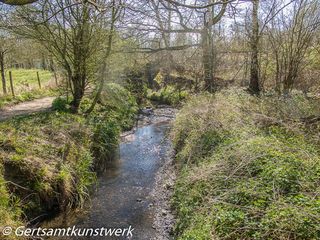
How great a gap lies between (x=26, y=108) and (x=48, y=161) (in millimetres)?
7041

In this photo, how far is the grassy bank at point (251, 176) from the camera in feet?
12.1

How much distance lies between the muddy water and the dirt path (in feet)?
12.9

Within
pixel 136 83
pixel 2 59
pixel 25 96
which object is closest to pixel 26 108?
pixel 25 96

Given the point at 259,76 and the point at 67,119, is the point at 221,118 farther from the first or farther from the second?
the point at 259,76

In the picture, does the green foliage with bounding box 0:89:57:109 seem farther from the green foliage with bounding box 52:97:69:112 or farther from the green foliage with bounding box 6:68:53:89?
the green foliage with bounding box 52:97:69:112

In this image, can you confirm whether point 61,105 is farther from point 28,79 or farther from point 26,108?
point 28,79

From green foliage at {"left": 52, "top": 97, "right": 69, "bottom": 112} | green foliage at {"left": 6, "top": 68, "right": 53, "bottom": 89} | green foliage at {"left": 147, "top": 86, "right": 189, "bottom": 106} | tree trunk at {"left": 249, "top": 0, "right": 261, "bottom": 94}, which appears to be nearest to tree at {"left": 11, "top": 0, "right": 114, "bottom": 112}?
green foliage at {"left": 52, "top": 97, "right": 69, "bottom": 112}

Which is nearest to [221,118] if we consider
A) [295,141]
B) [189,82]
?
[295,141]

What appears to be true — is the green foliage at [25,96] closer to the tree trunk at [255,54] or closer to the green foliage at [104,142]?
the green foliage at [104,142]

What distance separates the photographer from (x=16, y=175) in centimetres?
544

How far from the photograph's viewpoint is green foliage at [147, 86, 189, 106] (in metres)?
19.0

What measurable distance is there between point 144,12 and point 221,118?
22.1 ft

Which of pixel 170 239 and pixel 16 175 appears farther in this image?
pixel 16 175

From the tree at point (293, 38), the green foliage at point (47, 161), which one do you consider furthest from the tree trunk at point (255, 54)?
the green foliage at point (47, 161)
